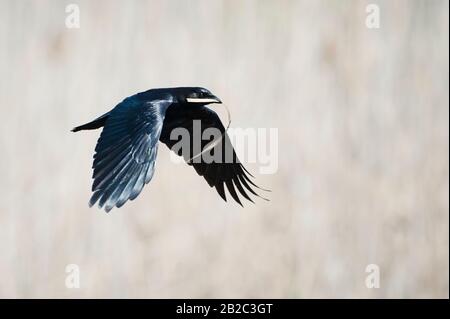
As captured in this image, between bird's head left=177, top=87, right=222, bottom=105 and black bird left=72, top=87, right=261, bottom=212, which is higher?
bird's head left=177, top=87, right=222, bottom=105

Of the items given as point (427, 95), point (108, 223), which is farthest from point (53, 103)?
point (427, 95)

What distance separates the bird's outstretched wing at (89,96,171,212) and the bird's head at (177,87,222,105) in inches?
4.2

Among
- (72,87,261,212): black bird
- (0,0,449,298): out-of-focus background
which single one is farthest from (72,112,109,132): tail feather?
(0,0,449,298): out-of-focus background

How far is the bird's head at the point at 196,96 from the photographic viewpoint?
155 inches

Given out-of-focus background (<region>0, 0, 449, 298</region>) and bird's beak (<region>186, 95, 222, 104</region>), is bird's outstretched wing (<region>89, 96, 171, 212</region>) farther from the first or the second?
out-of-focus background (<region>0, 0, 449, 298</region>)

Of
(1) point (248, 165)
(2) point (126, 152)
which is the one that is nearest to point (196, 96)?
(2) point (126, 152)

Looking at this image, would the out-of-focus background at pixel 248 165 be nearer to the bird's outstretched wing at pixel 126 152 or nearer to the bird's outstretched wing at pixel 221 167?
the bird's outstretched wing at pixel 221 167

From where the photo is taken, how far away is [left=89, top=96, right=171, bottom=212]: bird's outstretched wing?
3.46 m

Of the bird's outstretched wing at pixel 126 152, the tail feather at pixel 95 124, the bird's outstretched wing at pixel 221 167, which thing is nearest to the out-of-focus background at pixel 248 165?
the bird's outstretched wing at pixel 221 167

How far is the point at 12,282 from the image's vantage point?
454cm

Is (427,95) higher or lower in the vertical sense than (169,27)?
lower

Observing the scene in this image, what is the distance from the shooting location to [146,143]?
3637mm

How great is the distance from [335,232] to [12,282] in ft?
3.94
